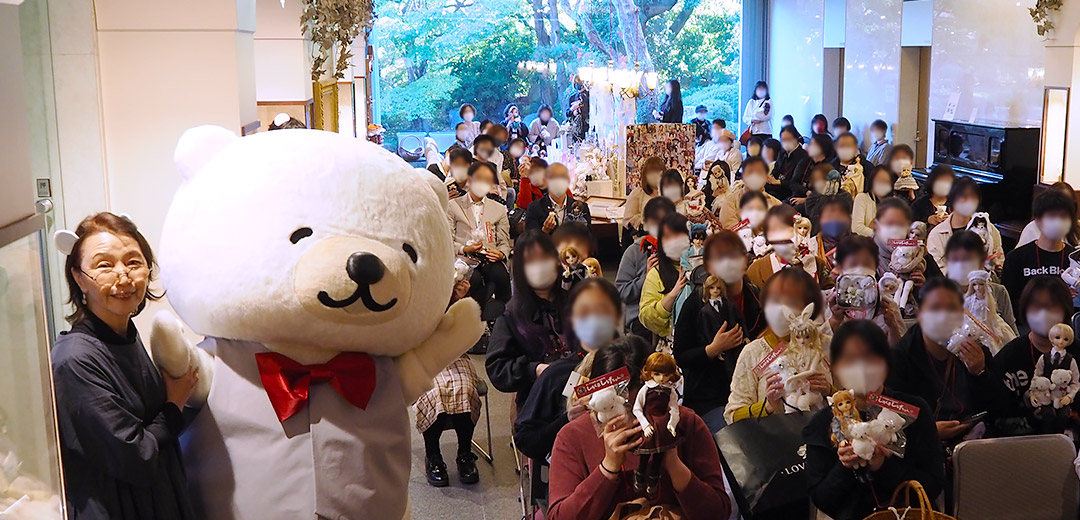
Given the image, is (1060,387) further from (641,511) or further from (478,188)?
(478,188)

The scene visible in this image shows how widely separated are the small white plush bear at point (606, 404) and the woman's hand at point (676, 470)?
0.18 meters

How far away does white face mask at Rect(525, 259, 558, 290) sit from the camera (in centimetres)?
423

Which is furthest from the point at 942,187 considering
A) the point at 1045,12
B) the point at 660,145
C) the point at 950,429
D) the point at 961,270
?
the point at 950,429

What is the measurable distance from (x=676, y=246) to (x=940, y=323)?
1.40 metres

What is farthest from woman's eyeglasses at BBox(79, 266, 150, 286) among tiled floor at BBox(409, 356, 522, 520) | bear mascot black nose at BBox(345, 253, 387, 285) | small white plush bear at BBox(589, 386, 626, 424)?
tiled floor at BBox(409, 356, 522, 520)

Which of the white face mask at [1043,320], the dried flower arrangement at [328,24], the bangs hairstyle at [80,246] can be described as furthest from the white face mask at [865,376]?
the dried flower arrangement at [328,24]

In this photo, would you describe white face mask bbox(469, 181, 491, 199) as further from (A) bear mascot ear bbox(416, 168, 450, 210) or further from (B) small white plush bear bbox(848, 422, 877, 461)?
(B) small white plush bear bbox(848, 422, 877, 461)

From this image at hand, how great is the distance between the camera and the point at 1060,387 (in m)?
4.07

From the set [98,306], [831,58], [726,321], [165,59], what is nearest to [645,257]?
[726,321]

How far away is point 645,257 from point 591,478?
3020 millimetres

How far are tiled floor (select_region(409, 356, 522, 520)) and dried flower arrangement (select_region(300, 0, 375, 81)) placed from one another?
3.47 meters

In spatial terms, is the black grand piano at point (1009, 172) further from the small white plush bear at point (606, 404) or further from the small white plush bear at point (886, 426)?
the small white plush bear at point (606, 404)

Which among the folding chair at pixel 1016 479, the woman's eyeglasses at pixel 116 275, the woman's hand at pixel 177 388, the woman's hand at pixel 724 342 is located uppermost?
the woman's eyeglasses at pixel 116 275

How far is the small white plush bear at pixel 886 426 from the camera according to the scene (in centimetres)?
320
